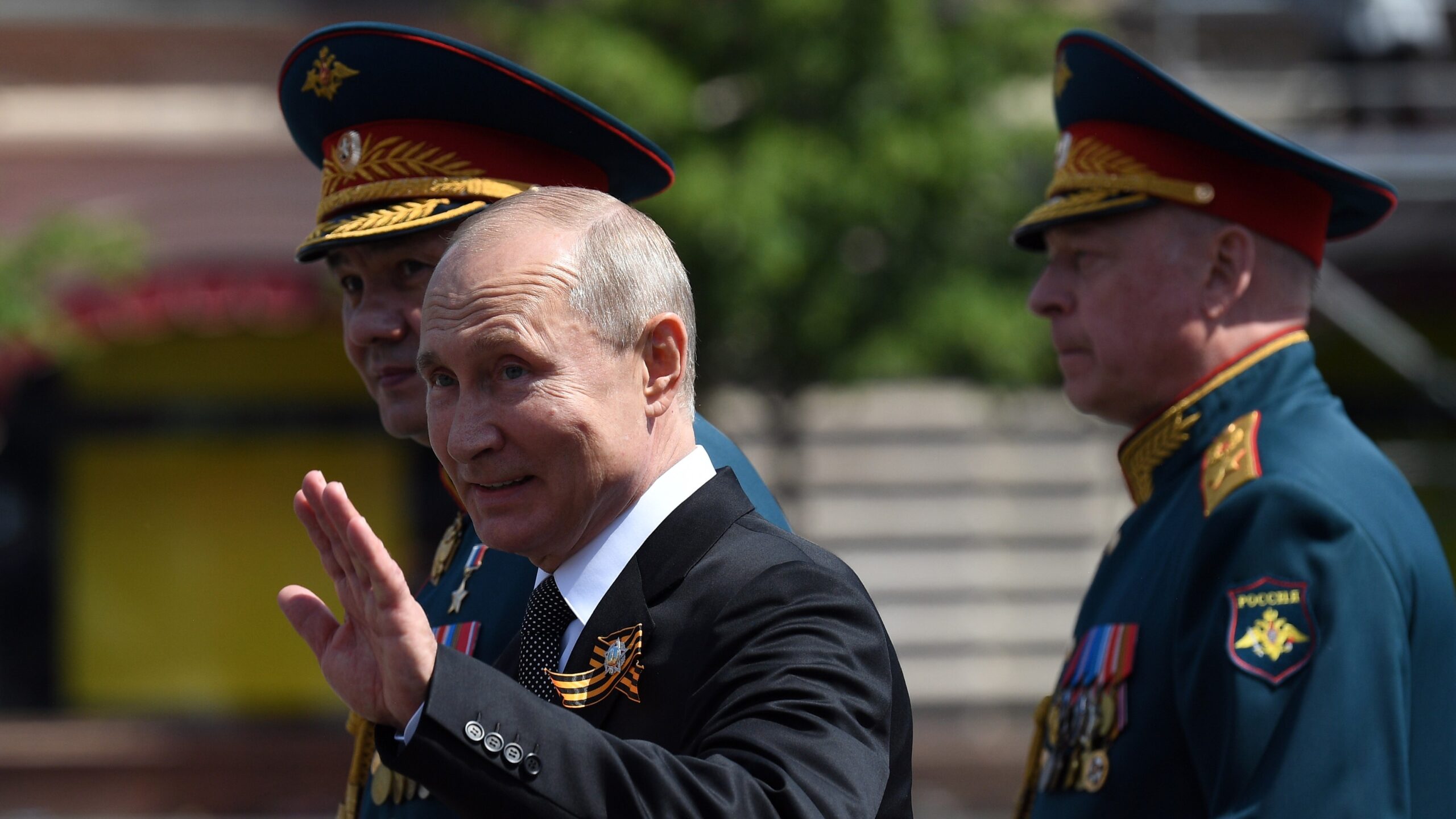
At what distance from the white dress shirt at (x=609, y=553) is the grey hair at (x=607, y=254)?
0.43ft

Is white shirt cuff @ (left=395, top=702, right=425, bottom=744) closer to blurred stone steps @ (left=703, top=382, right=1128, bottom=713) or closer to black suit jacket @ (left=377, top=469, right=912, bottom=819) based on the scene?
black suit jacket @ (left=377, top=469, right=912, bottom=819)

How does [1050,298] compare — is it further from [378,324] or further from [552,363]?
[552,363]

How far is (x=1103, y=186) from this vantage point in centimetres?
285

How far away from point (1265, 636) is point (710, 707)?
965 mm

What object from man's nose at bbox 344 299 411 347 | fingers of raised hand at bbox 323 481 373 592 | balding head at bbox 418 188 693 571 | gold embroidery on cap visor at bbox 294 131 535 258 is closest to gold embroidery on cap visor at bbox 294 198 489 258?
gold embroidery on cap visor at bbox 294 131 535 258

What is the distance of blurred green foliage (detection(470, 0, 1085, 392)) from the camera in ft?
27.9

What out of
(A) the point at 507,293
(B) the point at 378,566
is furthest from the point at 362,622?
(A) the point at 507,293

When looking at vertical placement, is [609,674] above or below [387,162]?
below

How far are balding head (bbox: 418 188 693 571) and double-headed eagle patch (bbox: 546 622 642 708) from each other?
14 cm

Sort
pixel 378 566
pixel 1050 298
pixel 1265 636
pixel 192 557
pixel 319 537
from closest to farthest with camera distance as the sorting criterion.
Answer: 1. pixel 378 566
2. pixel 319 537
3. pixel 1265 636
4. pixel 1050 298
5. pixel 192 557

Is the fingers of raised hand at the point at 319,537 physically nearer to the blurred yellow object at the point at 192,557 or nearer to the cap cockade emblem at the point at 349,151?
the cap cockade emblem at the point at 349,151

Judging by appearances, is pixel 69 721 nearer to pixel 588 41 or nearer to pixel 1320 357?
pixel 588 41

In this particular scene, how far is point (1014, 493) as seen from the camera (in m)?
12.1

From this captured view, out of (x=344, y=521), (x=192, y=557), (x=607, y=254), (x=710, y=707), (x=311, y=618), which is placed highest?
(x=607, y=254)
